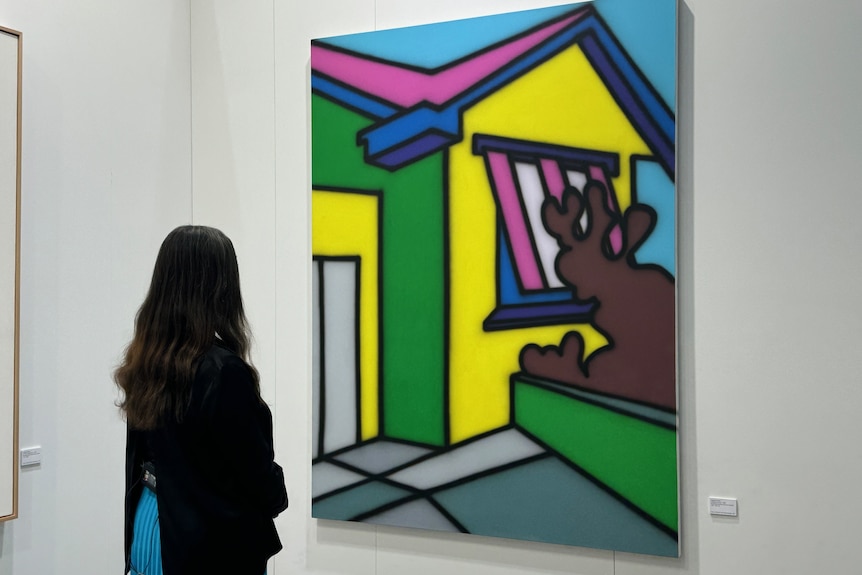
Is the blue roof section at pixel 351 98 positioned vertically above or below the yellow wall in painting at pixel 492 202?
above

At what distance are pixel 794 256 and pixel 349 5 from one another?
1.82m

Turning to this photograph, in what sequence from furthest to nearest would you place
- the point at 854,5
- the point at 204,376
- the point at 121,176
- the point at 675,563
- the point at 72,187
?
1. the point at 121,176
2. the point at 72,187
3. the point at 675,563
4. the point at 854,5
5. the point at 204,376

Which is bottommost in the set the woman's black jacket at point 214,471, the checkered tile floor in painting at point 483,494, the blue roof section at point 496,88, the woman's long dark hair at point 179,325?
the checkered tile floor in painting at point 483,494

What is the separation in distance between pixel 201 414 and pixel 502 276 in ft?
4.13

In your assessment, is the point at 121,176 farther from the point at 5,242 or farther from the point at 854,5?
the point at 854,5

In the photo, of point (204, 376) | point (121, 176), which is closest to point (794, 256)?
point (204, 376)

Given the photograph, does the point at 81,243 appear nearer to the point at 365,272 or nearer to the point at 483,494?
the point at 365,272

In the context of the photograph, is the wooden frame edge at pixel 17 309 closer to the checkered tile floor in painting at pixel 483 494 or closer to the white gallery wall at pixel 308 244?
the white gallery wall at pixel 308 244

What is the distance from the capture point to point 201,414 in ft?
6.12

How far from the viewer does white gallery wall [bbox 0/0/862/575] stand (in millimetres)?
2482

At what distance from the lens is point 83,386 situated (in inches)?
114

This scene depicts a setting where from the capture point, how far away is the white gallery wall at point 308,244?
8.14ft

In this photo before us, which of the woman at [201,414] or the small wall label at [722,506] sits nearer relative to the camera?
the woman at [201,414]

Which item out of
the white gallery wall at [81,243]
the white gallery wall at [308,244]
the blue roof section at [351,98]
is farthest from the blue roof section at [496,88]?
the white gallery wall at [81,243]
